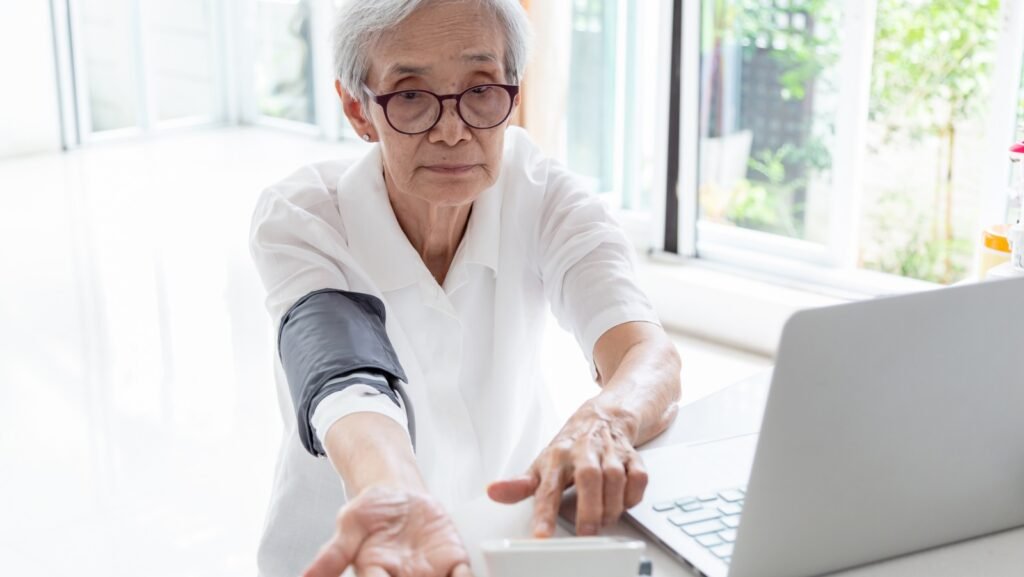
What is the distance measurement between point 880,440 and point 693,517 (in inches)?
8.5

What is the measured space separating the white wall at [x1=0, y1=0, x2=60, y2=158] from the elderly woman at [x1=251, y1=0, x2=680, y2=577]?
5437 mm

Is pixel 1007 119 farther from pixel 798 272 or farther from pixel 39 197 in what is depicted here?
pixel 39 197

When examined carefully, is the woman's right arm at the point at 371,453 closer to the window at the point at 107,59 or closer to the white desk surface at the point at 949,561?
the white desk surface at the point at 949,561

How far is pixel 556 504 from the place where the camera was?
1041mm

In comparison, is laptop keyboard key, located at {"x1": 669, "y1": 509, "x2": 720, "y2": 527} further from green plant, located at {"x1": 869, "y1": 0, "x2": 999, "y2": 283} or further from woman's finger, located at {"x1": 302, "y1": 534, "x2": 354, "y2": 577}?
green plant, located at {"x1": 869, "y1": 0, "x2": 999, "y2": 283}

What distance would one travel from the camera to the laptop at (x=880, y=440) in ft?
2.86

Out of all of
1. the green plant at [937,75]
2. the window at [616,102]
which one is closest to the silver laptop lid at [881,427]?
the green plant at [937,75]

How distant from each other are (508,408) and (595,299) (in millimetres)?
241

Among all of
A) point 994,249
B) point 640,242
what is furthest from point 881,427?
point 640,242

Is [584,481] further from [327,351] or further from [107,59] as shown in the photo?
[107,59]

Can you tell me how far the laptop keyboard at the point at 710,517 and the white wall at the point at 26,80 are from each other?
6122 mm

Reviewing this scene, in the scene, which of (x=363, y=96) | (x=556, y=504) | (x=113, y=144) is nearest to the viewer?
(x=556, y=504)

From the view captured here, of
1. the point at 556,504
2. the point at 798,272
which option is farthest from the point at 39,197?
the point at 556,504

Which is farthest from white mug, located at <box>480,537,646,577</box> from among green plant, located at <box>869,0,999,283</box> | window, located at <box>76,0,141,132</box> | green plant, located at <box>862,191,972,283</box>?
window, located at <box>76,0,141,132</box>
